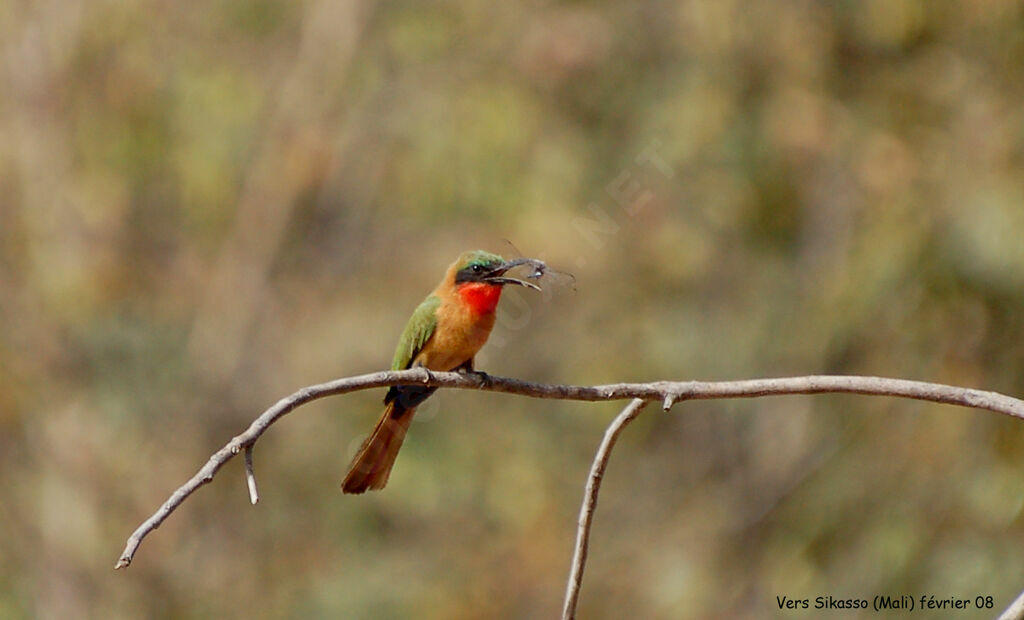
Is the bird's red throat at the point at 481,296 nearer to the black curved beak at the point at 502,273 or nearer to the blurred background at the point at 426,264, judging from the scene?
the black curved beak at the point at 502,273

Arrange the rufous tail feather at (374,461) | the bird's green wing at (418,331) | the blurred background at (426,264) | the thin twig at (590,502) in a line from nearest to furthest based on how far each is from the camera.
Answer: the thin twig at (590,502), the rufous tail feather at (374,461), the bird's green wing at (418,331), the blurred background at (426,264)

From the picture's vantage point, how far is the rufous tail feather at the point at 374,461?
3.25 metres

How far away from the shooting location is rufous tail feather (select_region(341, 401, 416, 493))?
3254 mm

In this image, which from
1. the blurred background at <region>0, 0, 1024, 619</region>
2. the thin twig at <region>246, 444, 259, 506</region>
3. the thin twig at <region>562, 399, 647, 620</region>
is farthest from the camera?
the blurred background at <region>0, 0, 1024, 619</region>

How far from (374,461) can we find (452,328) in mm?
447

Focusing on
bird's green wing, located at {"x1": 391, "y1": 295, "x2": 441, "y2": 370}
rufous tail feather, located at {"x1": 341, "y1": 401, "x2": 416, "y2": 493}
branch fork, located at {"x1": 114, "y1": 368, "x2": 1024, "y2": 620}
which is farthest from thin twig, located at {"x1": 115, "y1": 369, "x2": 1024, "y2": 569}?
bird's green wing, located at {"x1": 391, "y1": 295, "x2": 441, "y2": 370}

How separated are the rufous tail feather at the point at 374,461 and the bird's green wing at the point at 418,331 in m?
0.29

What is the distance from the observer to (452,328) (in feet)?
11.6

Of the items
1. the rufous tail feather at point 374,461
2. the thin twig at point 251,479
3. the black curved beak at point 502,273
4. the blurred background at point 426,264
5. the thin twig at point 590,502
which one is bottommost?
the thin twig at point 251,479

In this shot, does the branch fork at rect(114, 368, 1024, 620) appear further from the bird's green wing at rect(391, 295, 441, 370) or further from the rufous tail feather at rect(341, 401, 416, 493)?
the bird's green wing at rect(391, 295, 441, 370)

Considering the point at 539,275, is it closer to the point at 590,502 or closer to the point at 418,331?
the point at 418,331

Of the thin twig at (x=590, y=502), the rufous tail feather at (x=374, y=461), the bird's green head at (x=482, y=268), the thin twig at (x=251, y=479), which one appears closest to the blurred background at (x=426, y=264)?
the bird's green head at (x=482, y=268)

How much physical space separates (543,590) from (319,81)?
3791mm

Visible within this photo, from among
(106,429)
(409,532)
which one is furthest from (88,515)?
(409,532)
